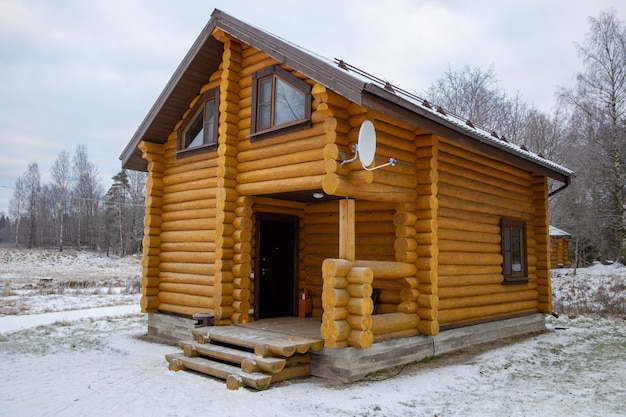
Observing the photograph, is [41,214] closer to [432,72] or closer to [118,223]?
[118,223]

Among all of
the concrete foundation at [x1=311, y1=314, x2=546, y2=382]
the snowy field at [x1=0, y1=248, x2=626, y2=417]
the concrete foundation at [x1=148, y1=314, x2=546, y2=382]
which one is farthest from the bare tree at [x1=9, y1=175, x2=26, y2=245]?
the concrete foundation at [x1=311, y1=314, x2=546, y2=382]

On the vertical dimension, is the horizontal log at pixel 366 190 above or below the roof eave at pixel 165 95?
below

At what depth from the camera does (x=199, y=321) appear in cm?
849

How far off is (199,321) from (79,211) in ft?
153

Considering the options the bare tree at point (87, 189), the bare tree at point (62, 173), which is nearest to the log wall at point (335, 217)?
the bare tree at point (87, 189)

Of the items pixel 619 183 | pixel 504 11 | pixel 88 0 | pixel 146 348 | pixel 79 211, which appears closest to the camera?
pixel 146 348

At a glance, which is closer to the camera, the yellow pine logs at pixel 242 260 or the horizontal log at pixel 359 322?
the horizontal log at pixel 359 322

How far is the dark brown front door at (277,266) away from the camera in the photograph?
962 cm

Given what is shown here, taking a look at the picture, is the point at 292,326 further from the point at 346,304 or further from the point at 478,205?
the point at 478,205

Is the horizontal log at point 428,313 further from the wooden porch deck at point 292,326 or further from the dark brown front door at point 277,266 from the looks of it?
the dark brown front door at point 277,266

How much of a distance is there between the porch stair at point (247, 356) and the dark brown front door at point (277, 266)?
1710 millimetres

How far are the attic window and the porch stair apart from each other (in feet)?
11.1

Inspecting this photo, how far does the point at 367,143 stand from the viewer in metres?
6.86

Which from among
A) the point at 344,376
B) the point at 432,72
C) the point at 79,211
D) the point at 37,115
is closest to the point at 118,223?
the point at 79,211
